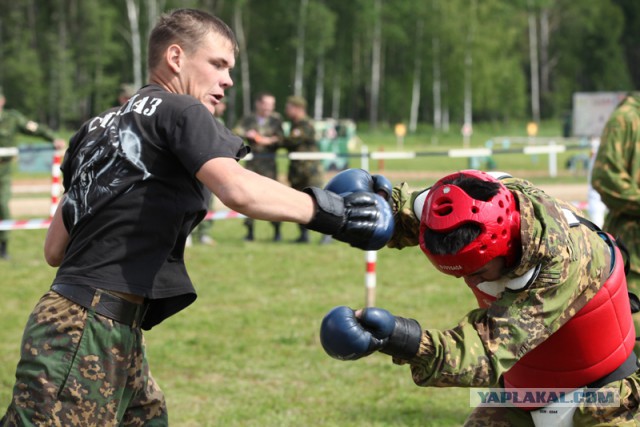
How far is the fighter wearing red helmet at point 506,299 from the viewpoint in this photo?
269 cm

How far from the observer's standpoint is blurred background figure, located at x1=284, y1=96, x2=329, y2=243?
12.7 m

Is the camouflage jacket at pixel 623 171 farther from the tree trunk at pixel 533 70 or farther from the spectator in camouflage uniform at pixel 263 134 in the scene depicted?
the tree trunk at pixel 533 70

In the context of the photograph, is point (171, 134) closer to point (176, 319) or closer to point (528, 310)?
point (528, 310)

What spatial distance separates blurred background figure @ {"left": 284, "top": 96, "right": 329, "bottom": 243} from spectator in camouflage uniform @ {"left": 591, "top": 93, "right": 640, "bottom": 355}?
7.73 m

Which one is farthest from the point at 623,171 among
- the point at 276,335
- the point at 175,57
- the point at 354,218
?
the point at 276,335

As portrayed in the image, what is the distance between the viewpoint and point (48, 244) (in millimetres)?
3408

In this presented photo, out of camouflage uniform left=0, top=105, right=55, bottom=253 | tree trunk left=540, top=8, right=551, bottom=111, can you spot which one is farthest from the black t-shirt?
tree trunk left=540, top=8, right=551, bottom=111

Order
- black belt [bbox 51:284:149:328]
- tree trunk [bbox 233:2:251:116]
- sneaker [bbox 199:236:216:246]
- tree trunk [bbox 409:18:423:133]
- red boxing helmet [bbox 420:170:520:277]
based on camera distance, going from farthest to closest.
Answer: tree trunk [bbox 409:18:423:133] < tree trunk [bbox 233:2:251:116] < sneaker [bbox 199:236:216:246] < black belt [bbox 51:284:149:328] < red boxing helmet [bbox 420:170:520:277]

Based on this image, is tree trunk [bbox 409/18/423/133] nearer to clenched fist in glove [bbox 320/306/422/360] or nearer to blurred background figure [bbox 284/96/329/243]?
blurred background figure [bbox 284/96/329/243]

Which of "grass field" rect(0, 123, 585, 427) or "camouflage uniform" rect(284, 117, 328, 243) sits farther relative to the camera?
"camouflage uniform" rect(284, 117, 328, 243)

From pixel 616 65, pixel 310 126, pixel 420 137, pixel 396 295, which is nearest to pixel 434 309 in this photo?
pixel 396 295

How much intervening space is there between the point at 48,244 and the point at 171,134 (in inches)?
32.4

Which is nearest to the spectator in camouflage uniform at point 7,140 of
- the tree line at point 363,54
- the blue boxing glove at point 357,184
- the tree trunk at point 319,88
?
the blue boxing glove at point 357,184

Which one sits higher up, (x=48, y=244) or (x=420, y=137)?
(x=48, y=244)
